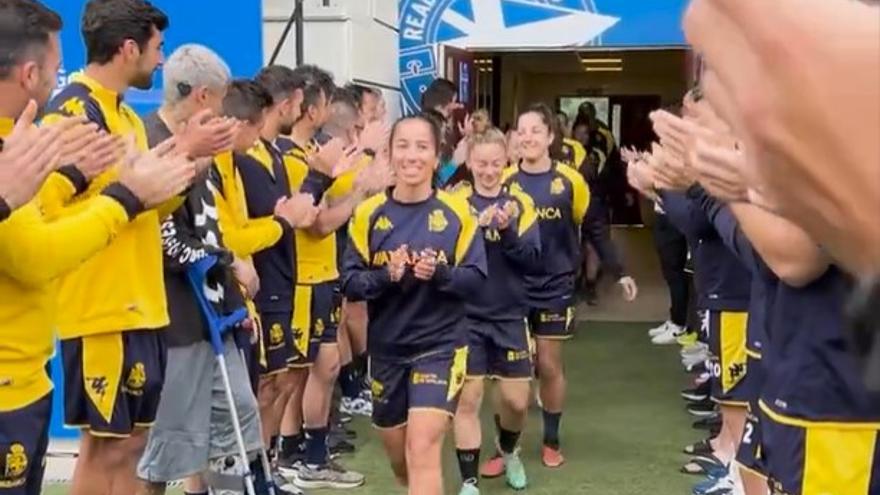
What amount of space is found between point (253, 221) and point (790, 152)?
460 centimetres

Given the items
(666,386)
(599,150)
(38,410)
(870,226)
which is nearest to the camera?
(870,226)

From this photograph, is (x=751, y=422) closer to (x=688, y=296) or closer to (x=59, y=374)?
(x=59, y=374)

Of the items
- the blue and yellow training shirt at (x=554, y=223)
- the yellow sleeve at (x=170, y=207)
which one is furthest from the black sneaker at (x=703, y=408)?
the yellow sleeve at (x=170, y=207)

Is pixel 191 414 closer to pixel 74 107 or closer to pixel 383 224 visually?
pixel 383 224

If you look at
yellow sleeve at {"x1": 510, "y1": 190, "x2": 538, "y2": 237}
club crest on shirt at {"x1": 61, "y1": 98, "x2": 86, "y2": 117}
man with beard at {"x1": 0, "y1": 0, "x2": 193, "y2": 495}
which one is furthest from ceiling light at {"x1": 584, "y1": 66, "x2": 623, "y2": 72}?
man with beard at {"x1": 0, "y1": 0, "x2": 193, "y2": 495}

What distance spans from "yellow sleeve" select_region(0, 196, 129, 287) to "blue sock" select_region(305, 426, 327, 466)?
3041mm

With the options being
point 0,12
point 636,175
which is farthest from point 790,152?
point 0,12

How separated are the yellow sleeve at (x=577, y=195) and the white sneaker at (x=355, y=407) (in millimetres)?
1963

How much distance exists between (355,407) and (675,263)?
142 inches

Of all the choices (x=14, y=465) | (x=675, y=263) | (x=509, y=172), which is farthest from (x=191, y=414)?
(x=675, y=263)

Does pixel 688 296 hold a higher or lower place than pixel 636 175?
lower

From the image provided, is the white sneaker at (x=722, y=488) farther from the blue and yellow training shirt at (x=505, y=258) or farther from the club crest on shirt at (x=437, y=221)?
the club crest on shirt at (x=437, y=221)

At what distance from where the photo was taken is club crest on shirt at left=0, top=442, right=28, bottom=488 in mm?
3145

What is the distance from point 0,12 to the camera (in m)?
3.33
